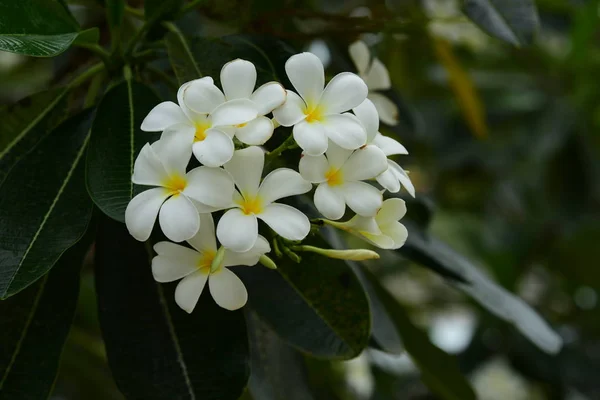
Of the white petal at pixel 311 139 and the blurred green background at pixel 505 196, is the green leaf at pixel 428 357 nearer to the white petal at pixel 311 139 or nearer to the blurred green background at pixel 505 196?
the blurred green background at pixel 505 196

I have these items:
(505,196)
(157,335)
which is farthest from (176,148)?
(505,196)

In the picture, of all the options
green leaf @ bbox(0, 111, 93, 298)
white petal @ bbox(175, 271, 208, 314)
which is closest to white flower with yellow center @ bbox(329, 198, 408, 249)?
white petal @ bbox(175, 271, 208, 314)

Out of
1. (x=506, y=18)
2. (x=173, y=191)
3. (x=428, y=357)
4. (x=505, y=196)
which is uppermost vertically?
(x=173, y=191)

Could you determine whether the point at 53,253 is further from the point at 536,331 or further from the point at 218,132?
the point at 536,331

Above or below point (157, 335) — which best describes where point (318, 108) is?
above

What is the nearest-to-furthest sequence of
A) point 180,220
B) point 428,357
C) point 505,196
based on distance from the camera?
point 180,220
point 428,357
point 505,196

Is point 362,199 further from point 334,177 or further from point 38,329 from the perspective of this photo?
point 38,329

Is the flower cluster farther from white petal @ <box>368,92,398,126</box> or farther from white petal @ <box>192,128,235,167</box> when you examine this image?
white petal @ <box>368,92,398,126</box>

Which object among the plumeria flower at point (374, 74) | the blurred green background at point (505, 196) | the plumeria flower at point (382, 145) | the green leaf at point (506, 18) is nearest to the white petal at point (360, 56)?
the plumeria flower at point (374, 74)
